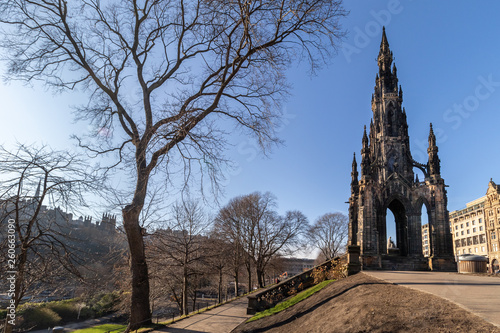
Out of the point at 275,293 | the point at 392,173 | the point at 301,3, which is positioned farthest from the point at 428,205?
the point at 301,3

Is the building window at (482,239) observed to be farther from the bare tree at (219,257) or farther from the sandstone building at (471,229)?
the bare tree at (219,257)

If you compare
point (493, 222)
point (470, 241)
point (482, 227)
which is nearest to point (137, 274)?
point (493, 222)

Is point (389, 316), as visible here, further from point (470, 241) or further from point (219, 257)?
point (470, 241)

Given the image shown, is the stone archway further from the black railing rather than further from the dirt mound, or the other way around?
the dirt mound

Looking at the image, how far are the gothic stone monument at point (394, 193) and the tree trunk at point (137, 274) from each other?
51.8ft

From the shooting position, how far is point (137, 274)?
10.8m

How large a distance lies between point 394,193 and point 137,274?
22.7m

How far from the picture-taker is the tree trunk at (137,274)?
34.7 feet

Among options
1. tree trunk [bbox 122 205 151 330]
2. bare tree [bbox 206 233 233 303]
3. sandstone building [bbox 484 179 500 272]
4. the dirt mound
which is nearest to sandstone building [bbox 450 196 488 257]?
sandstone building [bbox 484 179 500 272]

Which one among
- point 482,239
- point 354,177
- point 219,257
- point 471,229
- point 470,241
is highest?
point 354,177

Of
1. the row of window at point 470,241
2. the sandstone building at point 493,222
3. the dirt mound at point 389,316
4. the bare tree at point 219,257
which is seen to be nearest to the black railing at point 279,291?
the dirt mound at point 389,316

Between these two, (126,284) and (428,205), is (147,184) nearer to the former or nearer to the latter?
(126,284)

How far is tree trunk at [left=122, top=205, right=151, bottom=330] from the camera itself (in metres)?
10.6

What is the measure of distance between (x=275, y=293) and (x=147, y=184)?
10.7 m
